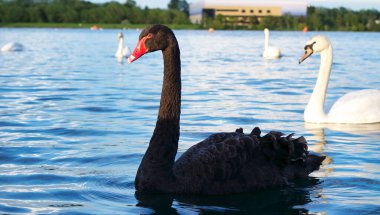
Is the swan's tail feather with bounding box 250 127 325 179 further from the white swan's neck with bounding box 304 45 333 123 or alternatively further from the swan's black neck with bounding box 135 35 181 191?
the white swan's neck with bounding box 304 45 333 123

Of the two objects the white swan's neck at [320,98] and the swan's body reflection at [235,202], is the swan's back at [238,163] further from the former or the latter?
the white swan's neck at [320,98]

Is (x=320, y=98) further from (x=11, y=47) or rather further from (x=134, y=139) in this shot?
(x=11, y=47)

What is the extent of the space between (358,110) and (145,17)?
122 metres

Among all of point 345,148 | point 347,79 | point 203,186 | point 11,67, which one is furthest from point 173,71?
point 11,67

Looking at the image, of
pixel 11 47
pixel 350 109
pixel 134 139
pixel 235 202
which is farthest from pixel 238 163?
pixel 11 47

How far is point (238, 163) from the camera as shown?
221 inches

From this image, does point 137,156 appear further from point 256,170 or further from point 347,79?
point 347,79

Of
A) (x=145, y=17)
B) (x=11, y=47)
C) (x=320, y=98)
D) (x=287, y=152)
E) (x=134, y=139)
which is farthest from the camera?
(x=145, y=17)

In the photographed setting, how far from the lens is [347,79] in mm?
17438

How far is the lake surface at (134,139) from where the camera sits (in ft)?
17.9

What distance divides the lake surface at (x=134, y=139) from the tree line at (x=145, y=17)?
294ft

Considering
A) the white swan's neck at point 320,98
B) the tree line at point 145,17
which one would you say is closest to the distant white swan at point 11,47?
the white swan's neck at point 320,98

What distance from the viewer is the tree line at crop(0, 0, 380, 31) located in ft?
366

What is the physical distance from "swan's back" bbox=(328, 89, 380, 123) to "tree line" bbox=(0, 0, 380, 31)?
94.2m
